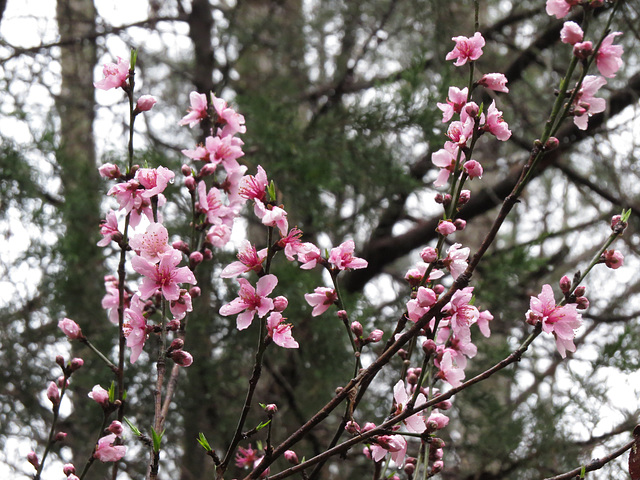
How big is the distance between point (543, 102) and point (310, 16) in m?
2.44

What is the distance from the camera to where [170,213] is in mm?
3336

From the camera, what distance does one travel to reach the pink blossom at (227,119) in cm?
143

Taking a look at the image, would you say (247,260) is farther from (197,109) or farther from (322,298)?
(197,109)

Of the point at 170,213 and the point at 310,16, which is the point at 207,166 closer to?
the point at 170,213

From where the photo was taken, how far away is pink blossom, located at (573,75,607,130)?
1202 millimetres

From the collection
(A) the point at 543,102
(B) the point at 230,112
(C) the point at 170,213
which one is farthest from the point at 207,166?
(A) the point at 543,102

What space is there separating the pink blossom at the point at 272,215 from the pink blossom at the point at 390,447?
0.40 meters

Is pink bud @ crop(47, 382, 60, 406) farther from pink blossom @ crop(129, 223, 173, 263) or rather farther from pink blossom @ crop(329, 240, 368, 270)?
pink blossom @ crop(329, 240, 368, 270)

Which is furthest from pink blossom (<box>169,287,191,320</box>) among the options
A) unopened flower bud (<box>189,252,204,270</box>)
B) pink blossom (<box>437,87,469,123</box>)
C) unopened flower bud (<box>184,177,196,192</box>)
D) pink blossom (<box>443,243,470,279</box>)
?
pink blossom (<box>437,87,469,123</box>)

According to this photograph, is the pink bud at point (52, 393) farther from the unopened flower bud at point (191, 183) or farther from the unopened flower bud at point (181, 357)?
the unopened flower bud at point (191, 183)

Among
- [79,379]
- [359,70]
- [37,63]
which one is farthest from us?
[359,70]

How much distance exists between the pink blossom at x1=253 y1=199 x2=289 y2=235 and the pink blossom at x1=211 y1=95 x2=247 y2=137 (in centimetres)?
34

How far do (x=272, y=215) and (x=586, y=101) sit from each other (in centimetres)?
63

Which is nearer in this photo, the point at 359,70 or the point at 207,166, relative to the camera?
the point at 207,166
